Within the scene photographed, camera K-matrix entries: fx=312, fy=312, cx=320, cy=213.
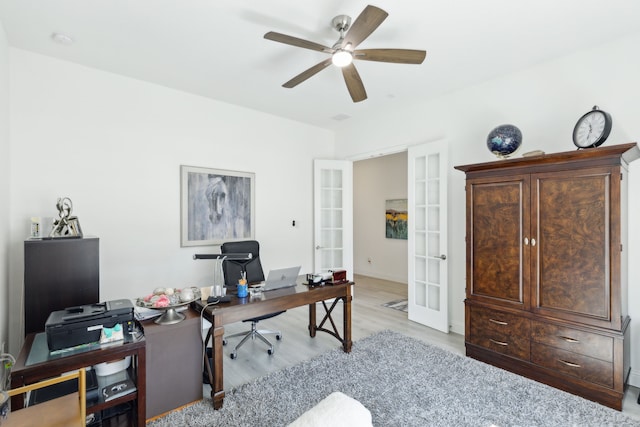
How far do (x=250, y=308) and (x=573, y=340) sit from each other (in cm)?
244

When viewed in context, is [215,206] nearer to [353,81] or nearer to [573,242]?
[353,81]

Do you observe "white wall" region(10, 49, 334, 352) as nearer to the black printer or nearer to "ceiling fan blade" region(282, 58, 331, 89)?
the black printer

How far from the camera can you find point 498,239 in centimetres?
276

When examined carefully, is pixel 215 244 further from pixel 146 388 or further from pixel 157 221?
pixel 146 388

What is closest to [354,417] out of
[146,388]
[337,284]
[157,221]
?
[146,388]

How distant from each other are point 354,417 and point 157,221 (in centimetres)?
321

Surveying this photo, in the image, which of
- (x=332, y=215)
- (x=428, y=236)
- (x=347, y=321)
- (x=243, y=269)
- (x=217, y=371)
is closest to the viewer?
(x=217, y=371)

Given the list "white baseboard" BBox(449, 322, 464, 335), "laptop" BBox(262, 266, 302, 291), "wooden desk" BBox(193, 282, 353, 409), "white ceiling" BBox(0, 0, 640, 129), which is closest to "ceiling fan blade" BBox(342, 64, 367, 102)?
"white ceiling" BBox(0, 0, 640, 129)

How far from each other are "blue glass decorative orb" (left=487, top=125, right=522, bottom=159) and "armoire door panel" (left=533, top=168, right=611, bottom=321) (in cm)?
46

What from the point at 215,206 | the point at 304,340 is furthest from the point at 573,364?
the point at 215,206

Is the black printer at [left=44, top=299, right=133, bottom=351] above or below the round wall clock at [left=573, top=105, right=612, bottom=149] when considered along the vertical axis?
below

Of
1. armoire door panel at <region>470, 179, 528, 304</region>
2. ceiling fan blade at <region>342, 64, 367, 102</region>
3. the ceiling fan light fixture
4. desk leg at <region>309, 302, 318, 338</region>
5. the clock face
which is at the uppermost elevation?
the ceiling fan light fixture

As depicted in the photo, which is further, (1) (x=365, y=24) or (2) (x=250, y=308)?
(2) (x=250, y=308)

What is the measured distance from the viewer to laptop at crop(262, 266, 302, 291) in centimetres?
268
